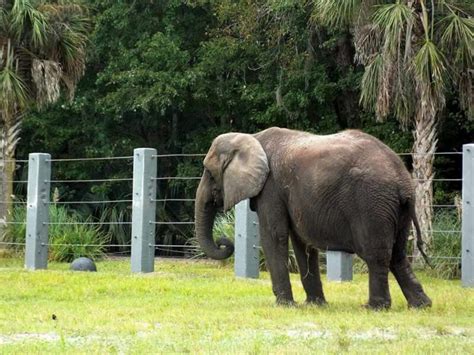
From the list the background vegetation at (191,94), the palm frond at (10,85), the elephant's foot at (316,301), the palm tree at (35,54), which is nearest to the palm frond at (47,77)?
the palm tree at (35,54)

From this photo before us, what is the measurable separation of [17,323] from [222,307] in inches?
92.3

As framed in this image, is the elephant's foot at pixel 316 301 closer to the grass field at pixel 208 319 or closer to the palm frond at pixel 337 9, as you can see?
the grass field at pixel 208 319

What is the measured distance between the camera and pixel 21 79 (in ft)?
75.5

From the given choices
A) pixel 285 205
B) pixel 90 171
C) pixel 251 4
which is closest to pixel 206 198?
pixel 285 205

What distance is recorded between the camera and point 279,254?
37.8 ft

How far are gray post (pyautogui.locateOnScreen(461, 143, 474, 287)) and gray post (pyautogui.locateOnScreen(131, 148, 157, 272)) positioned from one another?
4.51 meters

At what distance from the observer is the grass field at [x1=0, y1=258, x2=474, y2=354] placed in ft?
27.1

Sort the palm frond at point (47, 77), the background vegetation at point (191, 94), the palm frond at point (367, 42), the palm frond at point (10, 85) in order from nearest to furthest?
the palm frond at point (367, 42)
the palm frond at point (10, 85)
the palm frond at point (47, 77)
the background vegetation at point (191, 94)

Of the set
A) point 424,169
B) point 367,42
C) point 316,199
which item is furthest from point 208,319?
point 367,42

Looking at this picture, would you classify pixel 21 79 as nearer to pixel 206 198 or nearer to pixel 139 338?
pixel 206 198

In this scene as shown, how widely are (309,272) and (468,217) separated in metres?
3.63

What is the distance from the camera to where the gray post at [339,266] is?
15.3m

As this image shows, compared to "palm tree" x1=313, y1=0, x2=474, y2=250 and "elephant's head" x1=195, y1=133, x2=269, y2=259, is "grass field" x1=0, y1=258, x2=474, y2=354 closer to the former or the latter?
"elephant's head" x1=195, y1=133, x2=269, y2=259

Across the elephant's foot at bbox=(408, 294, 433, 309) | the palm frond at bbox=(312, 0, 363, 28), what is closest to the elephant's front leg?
the elephant's foot at bbox=(408, 294, 433, 309)
